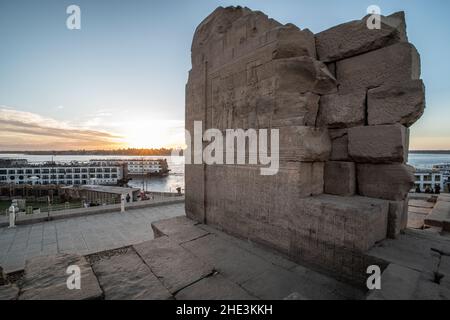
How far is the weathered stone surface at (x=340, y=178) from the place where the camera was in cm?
312

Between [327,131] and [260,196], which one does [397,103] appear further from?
[260,196]

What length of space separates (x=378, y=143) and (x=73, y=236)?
876 cm

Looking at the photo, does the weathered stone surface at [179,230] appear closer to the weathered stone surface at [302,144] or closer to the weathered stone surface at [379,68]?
the weathered stone surface at [302,144]

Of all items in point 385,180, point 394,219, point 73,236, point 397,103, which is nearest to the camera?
point 397,103

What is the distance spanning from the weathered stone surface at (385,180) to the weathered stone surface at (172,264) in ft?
8.17

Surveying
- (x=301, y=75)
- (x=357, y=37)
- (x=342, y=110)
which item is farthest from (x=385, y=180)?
(x=357, y=37)

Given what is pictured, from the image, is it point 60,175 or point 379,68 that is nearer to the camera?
point 379,68

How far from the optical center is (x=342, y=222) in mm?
2461

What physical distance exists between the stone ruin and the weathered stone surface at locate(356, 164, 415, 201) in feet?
0.04

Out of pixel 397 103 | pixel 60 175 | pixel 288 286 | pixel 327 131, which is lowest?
pixel 60 175

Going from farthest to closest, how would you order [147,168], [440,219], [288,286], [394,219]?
[147,168] < [440,219] < [394,219] < [288,286]

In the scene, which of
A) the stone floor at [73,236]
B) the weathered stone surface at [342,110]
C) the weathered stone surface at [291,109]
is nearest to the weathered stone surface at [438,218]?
the weathered stone surface at [342,110]

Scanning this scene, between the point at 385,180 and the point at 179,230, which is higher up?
the point at 385,180

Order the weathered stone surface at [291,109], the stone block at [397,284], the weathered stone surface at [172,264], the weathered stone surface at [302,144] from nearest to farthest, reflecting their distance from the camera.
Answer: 1. the stone block at [397,284]
2. the weathered stone surface at [172,264]
3. the weathered stone surface at [302,144]
4. the weathered stone surface at [291,109]
